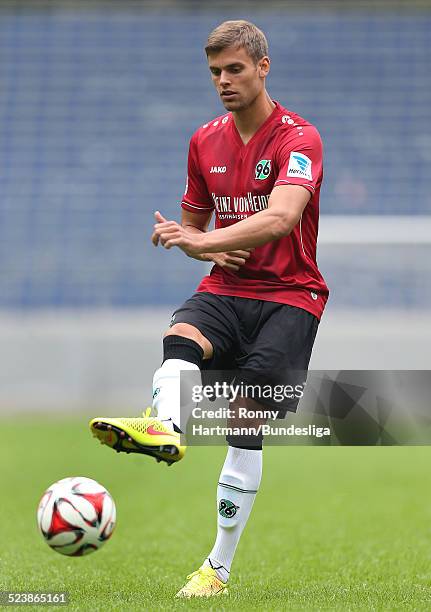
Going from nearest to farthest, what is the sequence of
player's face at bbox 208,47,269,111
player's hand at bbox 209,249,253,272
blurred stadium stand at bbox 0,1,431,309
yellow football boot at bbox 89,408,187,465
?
yellow football boot at bbox 89,408,187,465 → player's face at bbox 208,47,269,111 → player's hand at bbox 209,249,253,272 → blurred stadium stand at bbox 0,1,431,309

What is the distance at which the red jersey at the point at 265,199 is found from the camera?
530cm

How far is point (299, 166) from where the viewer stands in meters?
5.10

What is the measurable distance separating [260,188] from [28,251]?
43.0 feet

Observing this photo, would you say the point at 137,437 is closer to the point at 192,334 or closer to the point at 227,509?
the point at 192,334

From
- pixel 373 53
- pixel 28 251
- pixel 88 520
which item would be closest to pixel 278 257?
pixel 88 520

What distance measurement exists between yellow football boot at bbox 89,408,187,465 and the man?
0.23 m

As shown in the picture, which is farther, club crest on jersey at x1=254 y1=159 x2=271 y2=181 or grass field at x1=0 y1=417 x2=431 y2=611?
grass field at x1=0 y1=417 x2=431 y2=611

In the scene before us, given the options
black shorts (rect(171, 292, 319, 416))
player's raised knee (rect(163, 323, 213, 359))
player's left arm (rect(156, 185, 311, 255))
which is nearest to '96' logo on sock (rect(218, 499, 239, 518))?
black shorts (rect(171, 292, 319, 416))

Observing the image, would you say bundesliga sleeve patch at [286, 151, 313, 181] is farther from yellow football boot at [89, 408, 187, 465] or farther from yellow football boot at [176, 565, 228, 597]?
yellow football boot at [176, 565, 228, 597]

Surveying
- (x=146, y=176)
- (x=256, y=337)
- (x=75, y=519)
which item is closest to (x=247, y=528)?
(x=256, y=337)

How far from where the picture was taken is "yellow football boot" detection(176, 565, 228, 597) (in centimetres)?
527

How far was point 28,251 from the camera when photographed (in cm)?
1798

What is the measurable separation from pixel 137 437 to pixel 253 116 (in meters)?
1.81

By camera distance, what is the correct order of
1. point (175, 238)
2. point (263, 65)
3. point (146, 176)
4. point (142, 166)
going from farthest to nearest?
Result: point (142, 166)
point (146, 176)
point (263, 65)
point (175, 238)
